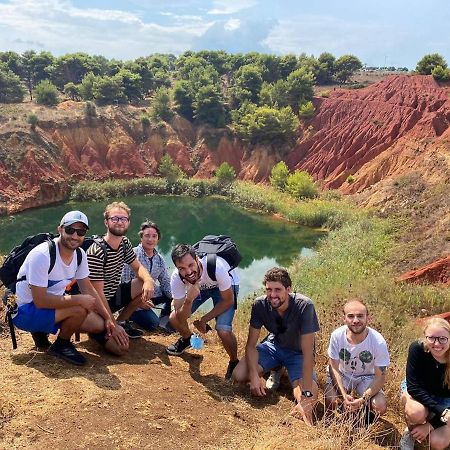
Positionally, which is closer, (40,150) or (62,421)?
(62,421)

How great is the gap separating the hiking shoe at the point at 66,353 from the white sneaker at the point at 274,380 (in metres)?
1.77

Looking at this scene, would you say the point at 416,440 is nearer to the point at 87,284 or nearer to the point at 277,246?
the point at 87,284

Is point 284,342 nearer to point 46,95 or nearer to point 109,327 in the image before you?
point 109,327

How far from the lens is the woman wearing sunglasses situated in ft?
12.4

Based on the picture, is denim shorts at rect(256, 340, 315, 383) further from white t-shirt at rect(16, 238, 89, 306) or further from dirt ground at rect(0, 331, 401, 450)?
white t-shirt at rect(16, 238, 89, 306)

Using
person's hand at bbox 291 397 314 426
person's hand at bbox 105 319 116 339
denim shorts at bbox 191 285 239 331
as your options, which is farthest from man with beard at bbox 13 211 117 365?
person's hand at bbox 291 397 314 426

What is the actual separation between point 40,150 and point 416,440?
29.6 metres

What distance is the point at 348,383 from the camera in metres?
4.27

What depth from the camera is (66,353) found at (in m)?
4.29

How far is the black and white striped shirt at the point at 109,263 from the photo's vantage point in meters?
4.76

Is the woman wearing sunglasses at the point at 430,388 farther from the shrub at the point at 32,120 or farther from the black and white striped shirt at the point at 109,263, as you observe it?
the shrub at the point at 32,120

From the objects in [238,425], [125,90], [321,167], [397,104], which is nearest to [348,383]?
[238,425]

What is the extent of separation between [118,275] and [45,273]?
3.91 ft

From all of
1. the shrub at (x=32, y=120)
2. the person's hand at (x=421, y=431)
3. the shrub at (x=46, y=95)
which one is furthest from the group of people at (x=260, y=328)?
the shrub at (x=46, y=95)
